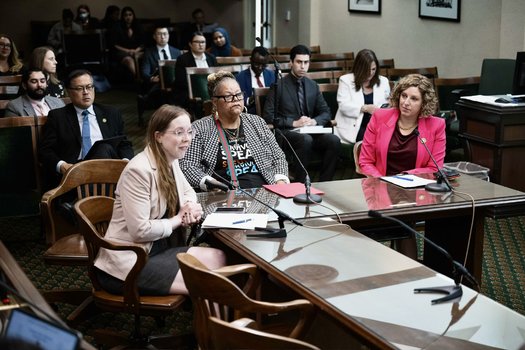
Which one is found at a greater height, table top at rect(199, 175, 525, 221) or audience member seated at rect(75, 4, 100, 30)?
audience member seated at rect(75, 4, 100, 30)

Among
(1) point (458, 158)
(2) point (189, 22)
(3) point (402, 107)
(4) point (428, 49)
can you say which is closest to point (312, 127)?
(3) point (402, 107)

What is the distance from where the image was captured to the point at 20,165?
508 cm

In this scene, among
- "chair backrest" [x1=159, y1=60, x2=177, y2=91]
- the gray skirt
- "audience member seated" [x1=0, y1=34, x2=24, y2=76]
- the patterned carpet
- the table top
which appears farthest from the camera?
"chair backrest" [x1=159, y1=60, x2=177, y2=91]

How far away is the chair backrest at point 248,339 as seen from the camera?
2.24 m

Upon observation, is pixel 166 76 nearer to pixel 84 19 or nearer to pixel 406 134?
pixel 406 134

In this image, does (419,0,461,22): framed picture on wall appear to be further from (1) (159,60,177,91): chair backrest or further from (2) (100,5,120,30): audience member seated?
(2) (100,5,120,30): audience member seated

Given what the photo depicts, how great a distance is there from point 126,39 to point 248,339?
12154 millimetres

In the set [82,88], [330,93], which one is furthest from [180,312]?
[330,93]

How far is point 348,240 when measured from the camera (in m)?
3.30

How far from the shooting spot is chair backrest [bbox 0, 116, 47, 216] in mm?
4992

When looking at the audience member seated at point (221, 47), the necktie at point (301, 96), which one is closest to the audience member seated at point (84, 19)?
the audience member seated at point (221, 47)

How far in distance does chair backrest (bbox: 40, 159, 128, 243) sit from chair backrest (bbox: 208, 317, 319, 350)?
6.30ft

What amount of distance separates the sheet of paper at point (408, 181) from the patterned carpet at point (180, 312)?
0.81 metres

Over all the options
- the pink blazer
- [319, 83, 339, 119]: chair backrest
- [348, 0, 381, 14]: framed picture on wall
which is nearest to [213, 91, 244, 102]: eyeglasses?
the pink blazer
